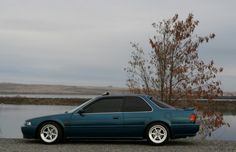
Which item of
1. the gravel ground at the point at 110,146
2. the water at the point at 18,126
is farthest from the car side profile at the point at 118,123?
the water at the point at 18,126

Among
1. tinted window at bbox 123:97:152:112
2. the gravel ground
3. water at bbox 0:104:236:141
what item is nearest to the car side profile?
tinted window at bbox 123:97:152:112

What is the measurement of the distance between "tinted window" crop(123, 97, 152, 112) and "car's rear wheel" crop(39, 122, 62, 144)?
6.41ft

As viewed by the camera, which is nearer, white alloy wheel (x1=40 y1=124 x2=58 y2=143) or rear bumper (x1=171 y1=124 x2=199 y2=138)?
rear bumper (x1=171 y1=124 x2=199 y2=138)

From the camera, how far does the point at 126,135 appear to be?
44.5 ft

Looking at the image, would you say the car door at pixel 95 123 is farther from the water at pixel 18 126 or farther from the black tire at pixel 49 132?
the water at pixel 18 126

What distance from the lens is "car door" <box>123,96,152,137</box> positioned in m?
13.5

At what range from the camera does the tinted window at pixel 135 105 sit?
13.8 m

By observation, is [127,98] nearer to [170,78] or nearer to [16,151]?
[16,151]

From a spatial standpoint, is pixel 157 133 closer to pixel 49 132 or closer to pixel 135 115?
pixel 135 115

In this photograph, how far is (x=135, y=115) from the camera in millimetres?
13664

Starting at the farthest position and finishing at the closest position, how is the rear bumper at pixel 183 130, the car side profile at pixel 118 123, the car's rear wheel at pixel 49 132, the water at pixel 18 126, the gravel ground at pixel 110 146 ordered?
the water at pixel 18 126, the car's rear wheel at pixel 49 132, the car side profile at pixel 118 123, the rear bumper at pixel 183 130, the gravel ground at pixel 110 146

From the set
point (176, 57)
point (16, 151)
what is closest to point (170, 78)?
point (176, 57)

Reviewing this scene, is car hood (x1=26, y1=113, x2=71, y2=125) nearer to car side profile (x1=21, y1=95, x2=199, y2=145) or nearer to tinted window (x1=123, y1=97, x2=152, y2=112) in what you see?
car side profile (x1=21, y1=95, x2=199, y2=145)

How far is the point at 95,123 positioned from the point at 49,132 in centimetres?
135
